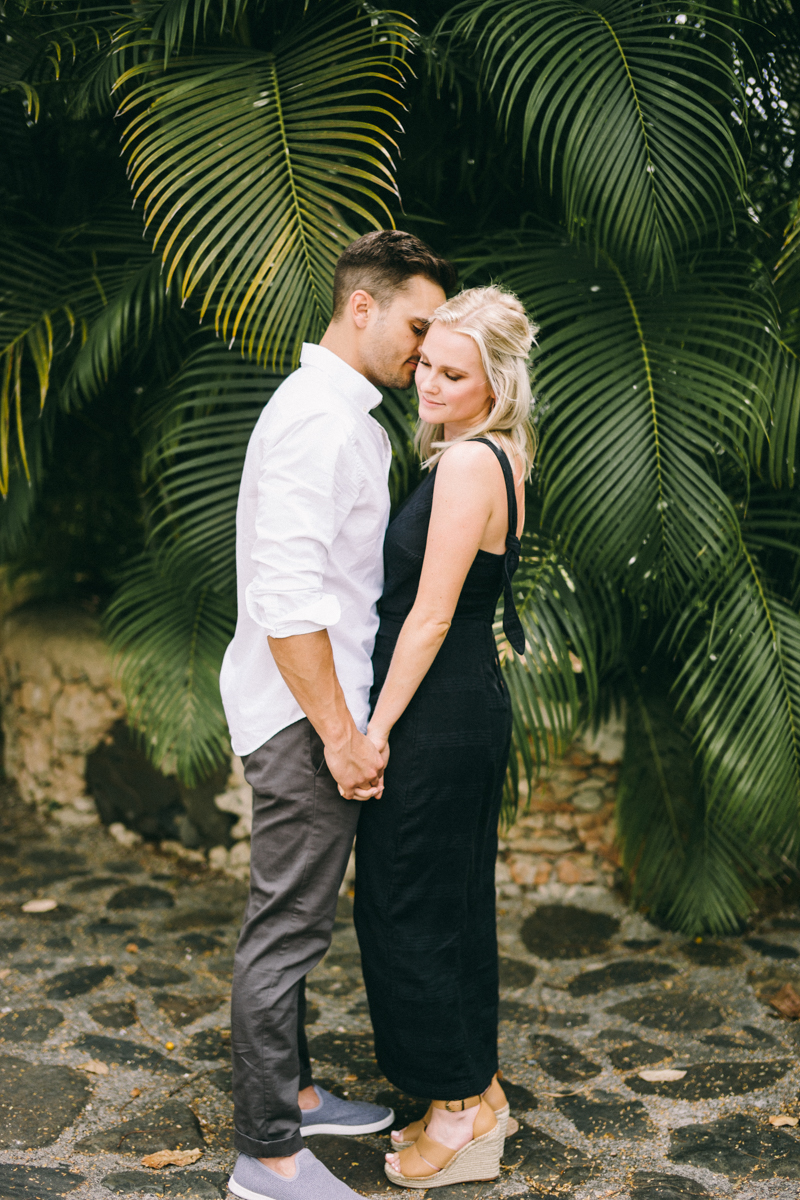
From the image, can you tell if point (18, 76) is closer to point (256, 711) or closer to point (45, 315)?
point (45, 315)

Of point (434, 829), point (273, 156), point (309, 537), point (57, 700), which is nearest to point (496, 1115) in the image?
point (434, 829)

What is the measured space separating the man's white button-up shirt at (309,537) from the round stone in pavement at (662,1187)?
3.50 ft

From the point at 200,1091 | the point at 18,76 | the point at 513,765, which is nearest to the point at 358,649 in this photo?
the point at 513,765

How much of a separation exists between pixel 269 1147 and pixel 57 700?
2339 mm

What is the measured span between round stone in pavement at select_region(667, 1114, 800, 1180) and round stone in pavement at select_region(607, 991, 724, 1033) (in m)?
0.40

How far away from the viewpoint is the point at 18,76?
8.72 ft

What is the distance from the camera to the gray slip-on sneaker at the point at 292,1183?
1787mm

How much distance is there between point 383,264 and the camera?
1812 mm

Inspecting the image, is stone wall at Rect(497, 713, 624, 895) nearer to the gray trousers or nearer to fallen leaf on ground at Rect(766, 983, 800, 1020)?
fallen leaf on ground at Rect(766, 983, 800, 1020)

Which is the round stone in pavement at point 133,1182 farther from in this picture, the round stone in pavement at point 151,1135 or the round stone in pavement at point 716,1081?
Result: the round stone in pavement at point 716,1081

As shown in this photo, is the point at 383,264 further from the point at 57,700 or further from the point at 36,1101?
the point at 57,700

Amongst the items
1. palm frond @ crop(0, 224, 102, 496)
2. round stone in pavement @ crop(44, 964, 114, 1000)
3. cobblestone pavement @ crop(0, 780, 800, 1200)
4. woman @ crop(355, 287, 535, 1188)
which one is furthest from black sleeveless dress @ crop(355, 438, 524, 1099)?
palm frond @ crop(0, 224, 102, 496)

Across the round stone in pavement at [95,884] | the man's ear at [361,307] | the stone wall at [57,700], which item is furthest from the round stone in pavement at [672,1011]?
the stone wall at [57,700]

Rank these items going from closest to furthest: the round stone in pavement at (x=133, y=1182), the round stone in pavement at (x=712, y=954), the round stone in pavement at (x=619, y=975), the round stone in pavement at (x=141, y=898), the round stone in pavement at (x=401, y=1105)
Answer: the round stone in pavement at (x=133, y=1182) → the round stone in pavement at (x=401, y=1105) → the round stone in pavement at (x=619, y=975) → the round stone in pavement at (x=712, y=954) → the round stone in pavement at (x=141, y=898)
